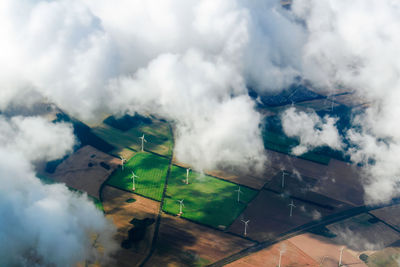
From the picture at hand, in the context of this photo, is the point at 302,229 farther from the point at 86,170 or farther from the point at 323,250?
A: the point at 86,170

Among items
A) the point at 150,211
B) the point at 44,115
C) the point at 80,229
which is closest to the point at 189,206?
the point at 150,211

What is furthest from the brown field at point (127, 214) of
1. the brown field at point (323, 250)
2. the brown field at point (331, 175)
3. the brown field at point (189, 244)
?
the brown field at point (331, 175)

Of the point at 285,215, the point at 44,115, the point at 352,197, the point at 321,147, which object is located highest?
the point at 321,147

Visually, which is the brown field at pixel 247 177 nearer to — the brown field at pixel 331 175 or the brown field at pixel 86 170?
the brown field at pixel 331 175

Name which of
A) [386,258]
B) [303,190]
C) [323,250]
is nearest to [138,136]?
[303,190]

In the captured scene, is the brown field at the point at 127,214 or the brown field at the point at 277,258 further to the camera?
the brown field at the point at 277,258

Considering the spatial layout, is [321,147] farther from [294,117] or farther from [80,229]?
[80,229]

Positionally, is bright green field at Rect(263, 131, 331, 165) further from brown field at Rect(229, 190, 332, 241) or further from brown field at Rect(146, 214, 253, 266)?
brown field at Rect(146, 214, 253, 266)
